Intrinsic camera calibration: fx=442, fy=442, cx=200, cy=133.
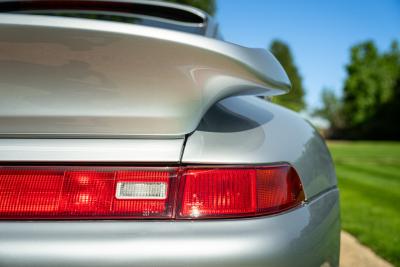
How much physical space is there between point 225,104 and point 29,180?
630 mm

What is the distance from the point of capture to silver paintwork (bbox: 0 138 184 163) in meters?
1.14

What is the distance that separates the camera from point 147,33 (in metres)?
1.13

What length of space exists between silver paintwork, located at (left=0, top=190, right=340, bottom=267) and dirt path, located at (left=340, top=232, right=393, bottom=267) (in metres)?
2.60

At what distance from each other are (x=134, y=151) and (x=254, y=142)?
13.0 inches

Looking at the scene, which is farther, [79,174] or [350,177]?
[350,177]

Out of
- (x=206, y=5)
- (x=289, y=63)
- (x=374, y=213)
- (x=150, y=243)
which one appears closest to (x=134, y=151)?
(x=150, y=243)

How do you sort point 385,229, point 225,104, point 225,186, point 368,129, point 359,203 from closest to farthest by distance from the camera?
point 225,186 < point 225,104 < point 385,229 < point 359,203 < point 368,129

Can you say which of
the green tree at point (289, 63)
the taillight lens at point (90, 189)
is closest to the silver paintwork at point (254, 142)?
the taillight lens at point (90, 189)

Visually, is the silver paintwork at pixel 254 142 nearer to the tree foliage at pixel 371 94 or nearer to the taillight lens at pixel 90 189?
the taillight lens at pixel 90 189

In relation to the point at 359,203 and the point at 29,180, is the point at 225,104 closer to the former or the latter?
the point at 29,180

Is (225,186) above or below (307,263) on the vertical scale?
above

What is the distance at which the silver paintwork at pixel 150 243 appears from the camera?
41.1 inches

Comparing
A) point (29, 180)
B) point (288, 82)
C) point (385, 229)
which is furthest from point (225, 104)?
point (385, 229)

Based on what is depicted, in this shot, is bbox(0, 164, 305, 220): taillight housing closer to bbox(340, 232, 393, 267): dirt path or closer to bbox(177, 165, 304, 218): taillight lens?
bbox(177, 165, 304, 218): taillight lens
